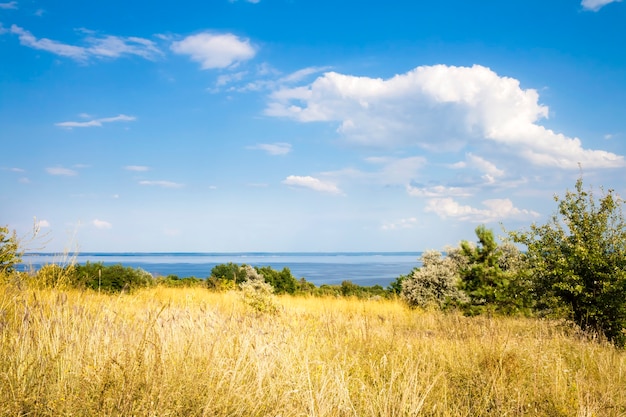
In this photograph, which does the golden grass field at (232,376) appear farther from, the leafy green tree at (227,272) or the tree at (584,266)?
the leafy green tree at (227,272)

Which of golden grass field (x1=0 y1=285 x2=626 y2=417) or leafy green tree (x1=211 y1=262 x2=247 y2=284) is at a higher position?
golden grass field (x1=0 y1=285 x2=626 y2=417)

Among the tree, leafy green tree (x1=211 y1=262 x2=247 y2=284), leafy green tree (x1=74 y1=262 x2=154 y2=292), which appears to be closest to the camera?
the tree

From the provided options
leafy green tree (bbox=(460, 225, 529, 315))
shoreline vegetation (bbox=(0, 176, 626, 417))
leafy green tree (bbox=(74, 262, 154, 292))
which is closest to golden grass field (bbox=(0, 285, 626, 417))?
shoreline vegetation (bbox=(0, 176, 626, 417))

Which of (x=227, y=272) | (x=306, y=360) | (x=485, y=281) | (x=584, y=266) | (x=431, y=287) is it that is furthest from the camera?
(x=227, y=272)

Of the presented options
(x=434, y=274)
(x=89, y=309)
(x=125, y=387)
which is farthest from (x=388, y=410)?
(x=434, y=274)

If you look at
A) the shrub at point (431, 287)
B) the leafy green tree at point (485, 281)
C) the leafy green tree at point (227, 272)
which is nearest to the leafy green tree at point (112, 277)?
the leafy green tree at point (227, 272)

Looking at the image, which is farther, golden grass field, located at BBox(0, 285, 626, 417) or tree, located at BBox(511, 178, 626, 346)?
tree, located at BBox(511, 178, 626, 346)

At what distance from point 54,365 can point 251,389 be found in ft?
5.37

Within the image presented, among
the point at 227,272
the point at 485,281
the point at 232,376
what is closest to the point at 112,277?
the point at 227,272

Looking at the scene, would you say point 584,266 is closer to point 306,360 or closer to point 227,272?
point 306,360

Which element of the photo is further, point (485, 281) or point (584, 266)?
point (485, 281)

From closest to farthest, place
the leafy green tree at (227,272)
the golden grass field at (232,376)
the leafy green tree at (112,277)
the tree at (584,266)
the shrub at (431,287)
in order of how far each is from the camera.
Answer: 1. the golden grass field at (232,376)
2. the tree at (584,266)
3. the leafy green tree at (112,277)
4. the shrub at (431,287)
5. the leafy green tree at (227,272)

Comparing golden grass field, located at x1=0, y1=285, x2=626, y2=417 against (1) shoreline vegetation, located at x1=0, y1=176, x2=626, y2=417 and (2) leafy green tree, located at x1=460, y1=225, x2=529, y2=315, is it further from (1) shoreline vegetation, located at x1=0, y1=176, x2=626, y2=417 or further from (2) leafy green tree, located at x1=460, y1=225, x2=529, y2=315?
(2) leafy green tree, located at x1=460, y1=225, x2=529, y2=315

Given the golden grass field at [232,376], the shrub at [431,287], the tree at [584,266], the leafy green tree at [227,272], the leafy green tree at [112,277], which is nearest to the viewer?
the golden grass field at [232,376]
